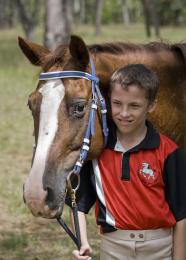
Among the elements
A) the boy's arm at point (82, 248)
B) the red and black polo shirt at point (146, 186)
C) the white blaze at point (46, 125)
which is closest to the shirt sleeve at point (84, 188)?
the boy's arm at point (82, 248)

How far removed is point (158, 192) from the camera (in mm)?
2926

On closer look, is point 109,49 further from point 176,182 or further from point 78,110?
point 176,182

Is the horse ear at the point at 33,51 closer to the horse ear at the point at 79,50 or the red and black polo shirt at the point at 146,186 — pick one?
the horse ear at the point at 79,50

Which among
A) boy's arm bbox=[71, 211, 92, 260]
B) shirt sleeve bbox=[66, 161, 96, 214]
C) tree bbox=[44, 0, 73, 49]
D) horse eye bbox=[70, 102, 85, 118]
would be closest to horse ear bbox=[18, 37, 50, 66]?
horse eye bbox=[70, 102, 85, 118]

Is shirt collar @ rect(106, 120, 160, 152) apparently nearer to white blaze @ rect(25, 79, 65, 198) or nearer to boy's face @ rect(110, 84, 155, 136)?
boy's face @ rect(110, 84, 155, 136)

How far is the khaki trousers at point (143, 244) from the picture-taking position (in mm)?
2961

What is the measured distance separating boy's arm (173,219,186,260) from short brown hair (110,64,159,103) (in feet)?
2.02

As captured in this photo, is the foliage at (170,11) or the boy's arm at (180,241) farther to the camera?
the foliage at (170,11)

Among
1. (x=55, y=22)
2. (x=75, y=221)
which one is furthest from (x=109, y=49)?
(x=55, y=22)

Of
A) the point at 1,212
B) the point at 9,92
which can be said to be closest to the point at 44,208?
the point at 1,212

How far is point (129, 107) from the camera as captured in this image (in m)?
2.88

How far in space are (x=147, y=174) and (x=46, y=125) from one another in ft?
1.73

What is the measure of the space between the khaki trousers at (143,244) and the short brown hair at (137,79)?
644 mm

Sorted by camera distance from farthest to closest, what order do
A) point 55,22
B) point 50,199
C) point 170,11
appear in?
point 170,11
point 55,22
point 50,199
